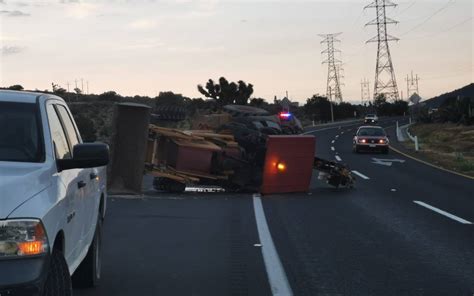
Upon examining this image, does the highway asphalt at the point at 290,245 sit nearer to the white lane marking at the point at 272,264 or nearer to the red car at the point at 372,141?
the white lane marking at the point at 272,264

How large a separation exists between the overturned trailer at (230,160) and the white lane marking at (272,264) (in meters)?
4.26

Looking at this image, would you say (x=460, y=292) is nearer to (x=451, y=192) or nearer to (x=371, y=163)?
(x=451, y=192)

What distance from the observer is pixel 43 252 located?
3.50m

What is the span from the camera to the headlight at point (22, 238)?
3322 millimetres

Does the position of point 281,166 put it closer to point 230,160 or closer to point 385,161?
point 230,160

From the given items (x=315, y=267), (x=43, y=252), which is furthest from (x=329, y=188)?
(x=43, y=252)

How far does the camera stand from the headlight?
3.32 m

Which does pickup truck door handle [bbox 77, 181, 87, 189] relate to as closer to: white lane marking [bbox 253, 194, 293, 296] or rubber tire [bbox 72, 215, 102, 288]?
rubber tire [bbox 72, 215, 102, 288]

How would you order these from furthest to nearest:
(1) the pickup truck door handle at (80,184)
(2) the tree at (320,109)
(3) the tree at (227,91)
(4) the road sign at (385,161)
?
(2) the tree at (320,109), (3) the tree at (227,91), (4) the road sign at (385,161), (1) the pickup truck door handle at (80,184)

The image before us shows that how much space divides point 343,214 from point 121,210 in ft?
14.3

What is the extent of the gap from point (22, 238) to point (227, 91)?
2499 inches

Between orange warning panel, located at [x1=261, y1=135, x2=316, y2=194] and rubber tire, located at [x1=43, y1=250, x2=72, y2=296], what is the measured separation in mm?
11092

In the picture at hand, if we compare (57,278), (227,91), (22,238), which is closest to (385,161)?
(57,278)

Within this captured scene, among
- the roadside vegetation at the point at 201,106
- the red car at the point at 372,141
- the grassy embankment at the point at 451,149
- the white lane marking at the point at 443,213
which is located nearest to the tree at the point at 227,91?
the roadside vegetation at the point at 201,106
